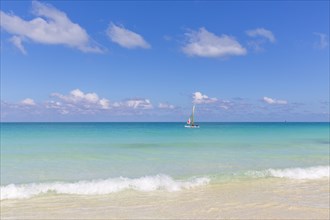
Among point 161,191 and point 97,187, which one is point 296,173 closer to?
point 161,191

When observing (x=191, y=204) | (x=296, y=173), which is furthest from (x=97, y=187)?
(x=296, y=173)

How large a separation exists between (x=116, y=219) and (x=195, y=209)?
2.10 meters

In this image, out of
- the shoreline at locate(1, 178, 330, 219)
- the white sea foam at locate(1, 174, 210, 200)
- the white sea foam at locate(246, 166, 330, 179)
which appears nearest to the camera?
the shoreline at locate(1, 178, 330, 219)

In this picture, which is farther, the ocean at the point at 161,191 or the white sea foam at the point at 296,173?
the white sea foam at the point at 296,173

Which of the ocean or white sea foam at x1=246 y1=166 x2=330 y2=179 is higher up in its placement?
white sea foam at x1=246 y1=166 x2=330 y2=179

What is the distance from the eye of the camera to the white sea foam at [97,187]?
10211 millimetres

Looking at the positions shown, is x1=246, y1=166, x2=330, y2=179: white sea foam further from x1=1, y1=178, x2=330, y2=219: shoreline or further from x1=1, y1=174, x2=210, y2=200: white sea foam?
x1=1, y1=174, x2=210, y2=200: white sea foam

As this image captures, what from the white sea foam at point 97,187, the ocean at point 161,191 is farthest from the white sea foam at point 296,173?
the white sea foam at point 97,187

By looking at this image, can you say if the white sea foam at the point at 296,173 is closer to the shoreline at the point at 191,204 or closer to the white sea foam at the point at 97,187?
the shoreline at the point at 191,204

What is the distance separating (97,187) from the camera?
10938 millimetres

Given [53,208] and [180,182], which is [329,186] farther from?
[53,208]

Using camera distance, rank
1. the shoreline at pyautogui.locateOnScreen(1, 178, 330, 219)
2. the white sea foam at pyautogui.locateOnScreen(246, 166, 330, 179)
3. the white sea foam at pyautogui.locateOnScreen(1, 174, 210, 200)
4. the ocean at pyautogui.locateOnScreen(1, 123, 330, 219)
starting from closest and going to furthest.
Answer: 1. the shoreline at pyautogui.locateOnScreen(1, 178, 330, 219)
2. the ocean at pyautogui.locateOnScreen(1, 123, 330, 219)
3. the white sea foam at pyautogui.locateOnScreen(1, 174, 210, 200)
4. the white sea foam at pyautogui.locateOnScreen(246, 166, 330, 179)

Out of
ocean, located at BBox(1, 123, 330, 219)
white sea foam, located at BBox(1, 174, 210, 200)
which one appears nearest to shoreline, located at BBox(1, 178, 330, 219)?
ocean, located at BBox(1, 123, 330, 219)

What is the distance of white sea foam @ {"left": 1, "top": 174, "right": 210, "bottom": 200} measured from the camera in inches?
402
